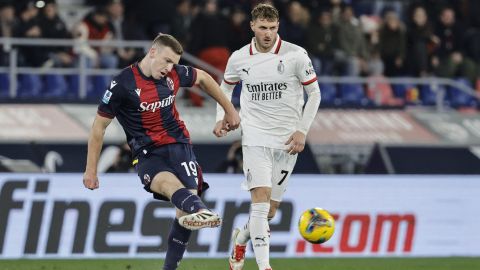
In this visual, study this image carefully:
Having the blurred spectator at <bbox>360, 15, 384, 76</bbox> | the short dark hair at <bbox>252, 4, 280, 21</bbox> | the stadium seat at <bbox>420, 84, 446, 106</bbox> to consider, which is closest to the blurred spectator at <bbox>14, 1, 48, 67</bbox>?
the blurred spectator at <bbox>360, 15, 384, 76</bbox>

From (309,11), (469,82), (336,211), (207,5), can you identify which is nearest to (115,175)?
(336,211)

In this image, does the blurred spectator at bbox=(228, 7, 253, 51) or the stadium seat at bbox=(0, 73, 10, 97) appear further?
the blurred spectator at bbox=(228, 7, 253, 51)

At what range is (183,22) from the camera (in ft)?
73.2

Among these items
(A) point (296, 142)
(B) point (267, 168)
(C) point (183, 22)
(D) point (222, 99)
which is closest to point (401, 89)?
(C) point (183, 22)

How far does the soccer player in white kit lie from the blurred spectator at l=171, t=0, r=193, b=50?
31.7ft

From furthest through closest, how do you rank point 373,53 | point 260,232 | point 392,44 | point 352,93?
1. point 373,53
2. point 392,44
3. point 352,93
4. point 260,232

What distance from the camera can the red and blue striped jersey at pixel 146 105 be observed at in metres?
11.1

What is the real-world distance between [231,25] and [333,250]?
6.80 metres

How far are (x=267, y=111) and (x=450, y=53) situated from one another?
13.0 metres

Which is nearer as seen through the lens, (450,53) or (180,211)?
(180,211)

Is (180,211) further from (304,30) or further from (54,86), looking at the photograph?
(304,30)

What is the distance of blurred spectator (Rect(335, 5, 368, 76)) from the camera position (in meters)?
23.2

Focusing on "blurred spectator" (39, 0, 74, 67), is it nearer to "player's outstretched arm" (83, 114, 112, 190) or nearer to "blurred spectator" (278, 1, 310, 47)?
"blurred spectator" (278, 1, 310, 47)

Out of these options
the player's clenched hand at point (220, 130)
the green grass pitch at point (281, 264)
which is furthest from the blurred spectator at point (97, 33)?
the player's clenched hand at point (220, 130)
